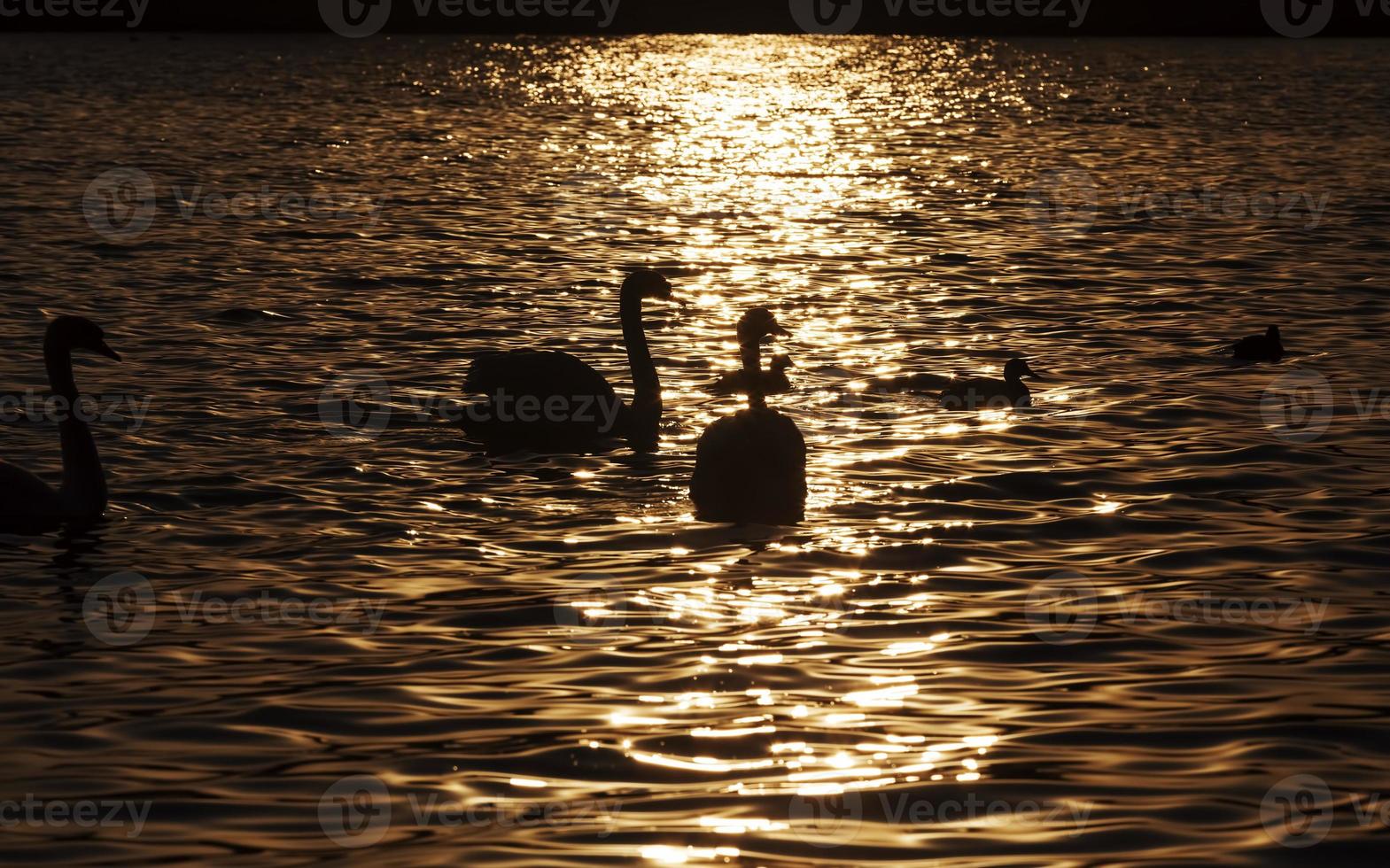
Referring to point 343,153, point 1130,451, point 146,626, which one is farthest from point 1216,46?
point 146,626

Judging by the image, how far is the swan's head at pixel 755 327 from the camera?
15.6 metres

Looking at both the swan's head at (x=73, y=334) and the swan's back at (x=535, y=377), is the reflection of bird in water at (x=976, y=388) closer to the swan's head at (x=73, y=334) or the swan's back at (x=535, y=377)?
the swan's back at (x=535, y=377)

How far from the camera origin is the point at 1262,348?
18219 millimetres

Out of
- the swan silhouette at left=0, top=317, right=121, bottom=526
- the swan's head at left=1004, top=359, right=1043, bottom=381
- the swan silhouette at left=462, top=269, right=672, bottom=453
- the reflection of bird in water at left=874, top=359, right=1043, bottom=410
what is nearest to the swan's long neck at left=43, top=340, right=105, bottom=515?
the swan silhouette at left=0, top=317, right=121, bottom=526

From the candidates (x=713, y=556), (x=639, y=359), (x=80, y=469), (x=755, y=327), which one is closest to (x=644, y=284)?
(x=639, y=359)

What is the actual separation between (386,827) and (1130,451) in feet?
27.8

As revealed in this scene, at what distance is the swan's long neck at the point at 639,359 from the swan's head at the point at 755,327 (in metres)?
0.80

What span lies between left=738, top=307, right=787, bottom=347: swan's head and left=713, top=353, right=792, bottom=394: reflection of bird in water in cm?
31

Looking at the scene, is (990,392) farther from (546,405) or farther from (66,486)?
(66,486)

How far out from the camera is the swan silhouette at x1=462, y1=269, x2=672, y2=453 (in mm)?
15031

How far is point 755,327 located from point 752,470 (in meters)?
3.73

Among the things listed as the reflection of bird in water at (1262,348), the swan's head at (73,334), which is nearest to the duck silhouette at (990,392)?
the reflection of bird in water at (1262,348)

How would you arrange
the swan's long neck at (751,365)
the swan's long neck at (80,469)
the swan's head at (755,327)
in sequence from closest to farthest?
the swan's long neck at (80,469) → the swan's long neck at (751,365) → the swan's head at (755,327)

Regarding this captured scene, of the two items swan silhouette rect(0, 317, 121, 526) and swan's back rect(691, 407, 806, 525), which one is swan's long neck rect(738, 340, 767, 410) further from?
swan silhouette rect(0, 317, 121, 526)
